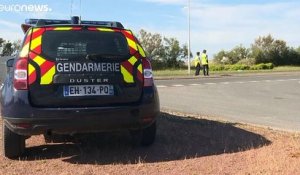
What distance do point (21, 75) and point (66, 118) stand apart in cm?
67

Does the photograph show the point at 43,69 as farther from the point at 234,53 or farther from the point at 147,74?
the point at 234,53

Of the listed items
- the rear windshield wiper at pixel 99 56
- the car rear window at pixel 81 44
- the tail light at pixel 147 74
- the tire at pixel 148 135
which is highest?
the car rear window at pixel 81 44

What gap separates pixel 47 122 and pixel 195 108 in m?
7.41

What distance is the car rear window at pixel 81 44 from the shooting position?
6035 millimetres

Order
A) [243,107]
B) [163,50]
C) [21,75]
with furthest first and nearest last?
1. [163,50]
2. [243,107]
3. [21,75]

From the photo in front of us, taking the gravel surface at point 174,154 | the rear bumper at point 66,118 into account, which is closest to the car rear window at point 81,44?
the rear bumper at point 66,118

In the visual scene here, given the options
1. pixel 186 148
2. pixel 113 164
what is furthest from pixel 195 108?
pixel 113 164

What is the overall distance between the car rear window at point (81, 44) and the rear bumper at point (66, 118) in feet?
1.99

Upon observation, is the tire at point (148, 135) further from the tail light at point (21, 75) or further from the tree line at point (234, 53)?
the tree line at point (234, 53)

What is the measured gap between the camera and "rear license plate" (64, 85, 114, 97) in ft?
19.5

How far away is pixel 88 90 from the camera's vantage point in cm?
602

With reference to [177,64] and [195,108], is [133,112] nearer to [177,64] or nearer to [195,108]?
[195,108]

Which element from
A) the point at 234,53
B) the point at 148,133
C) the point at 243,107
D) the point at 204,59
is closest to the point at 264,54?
the point at 234,53

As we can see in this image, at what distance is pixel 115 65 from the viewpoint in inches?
244
